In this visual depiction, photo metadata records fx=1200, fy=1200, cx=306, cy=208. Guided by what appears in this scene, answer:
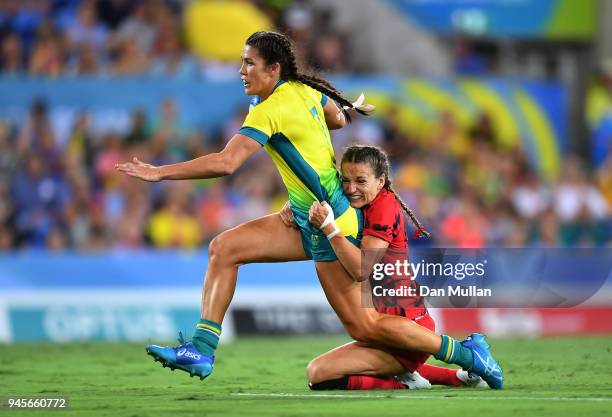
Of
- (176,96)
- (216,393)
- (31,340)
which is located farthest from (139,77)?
(216,393)

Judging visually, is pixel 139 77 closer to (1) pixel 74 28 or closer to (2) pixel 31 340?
(1) pixel 74 28

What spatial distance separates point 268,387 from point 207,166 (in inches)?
76.2

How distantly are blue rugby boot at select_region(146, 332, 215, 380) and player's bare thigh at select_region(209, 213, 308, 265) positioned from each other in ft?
2.19

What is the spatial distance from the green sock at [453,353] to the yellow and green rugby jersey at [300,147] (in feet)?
3.72

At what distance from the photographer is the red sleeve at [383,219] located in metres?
8.02

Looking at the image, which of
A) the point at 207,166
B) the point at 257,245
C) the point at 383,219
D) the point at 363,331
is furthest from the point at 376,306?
the point at 207,166

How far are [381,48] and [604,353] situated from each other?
845 cm

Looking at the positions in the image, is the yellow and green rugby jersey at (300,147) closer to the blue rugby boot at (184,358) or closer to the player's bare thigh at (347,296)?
the player's bare thigh at (347,296)

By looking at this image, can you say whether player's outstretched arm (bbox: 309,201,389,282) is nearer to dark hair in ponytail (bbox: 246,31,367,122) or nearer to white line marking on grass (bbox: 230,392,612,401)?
white line marking on grass (bbox: 230,392,612,401)

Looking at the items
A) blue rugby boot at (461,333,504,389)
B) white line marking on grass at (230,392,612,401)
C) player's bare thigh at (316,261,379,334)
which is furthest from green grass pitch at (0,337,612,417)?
player's bare thigh at (316,261,379,334)

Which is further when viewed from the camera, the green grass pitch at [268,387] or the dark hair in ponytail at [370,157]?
the dark hair in ponytail at [370,157]

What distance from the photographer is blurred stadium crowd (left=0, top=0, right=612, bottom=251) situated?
15062 mm

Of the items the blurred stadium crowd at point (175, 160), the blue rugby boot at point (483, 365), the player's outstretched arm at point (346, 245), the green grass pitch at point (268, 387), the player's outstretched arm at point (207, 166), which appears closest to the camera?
the green grass pitch at point (268, 387)

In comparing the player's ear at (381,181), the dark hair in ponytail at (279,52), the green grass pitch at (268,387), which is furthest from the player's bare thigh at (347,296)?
the dark hair in ponytail at (279,52)
